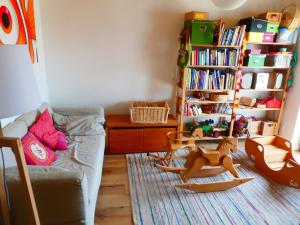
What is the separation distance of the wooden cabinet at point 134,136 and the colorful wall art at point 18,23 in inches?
51.1

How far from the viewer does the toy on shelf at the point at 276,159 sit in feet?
7.89

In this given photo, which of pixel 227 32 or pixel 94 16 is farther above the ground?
pixel 94 16

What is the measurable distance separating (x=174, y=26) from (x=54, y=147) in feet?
7.47

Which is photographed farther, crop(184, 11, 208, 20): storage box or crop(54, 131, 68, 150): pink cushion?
crop(184, 11, 208, 20): storage box

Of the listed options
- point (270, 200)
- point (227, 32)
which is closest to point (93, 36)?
point (227, 32)

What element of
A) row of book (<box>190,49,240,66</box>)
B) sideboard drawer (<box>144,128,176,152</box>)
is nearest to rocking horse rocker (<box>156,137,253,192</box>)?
sideboard drawer (<box>144,128,176,152</box>)

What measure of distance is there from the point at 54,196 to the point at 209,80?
2.49m

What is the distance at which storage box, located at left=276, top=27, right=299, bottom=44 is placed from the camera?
3081mm

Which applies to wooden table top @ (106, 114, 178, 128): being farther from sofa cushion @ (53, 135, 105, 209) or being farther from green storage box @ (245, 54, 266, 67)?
green storage box @ (245, 54, 266, 67)

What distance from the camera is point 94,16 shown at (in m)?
2.95

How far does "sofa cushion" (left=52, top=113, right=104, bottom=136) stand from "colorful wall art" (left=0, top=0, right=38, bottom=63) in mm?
774

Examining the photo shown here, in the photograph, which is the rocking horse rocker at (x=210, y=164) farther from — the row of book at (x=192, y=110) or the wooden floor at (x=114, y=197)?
the row of book at (x=192, y=110)

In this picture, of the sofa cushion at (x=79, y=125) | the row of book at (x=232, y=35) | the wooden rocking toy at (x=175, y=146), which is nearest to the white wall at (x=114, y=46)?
the row of book at (x=232, y=35)

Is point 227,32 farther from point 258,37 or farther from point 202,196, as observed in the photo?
point 202,196
